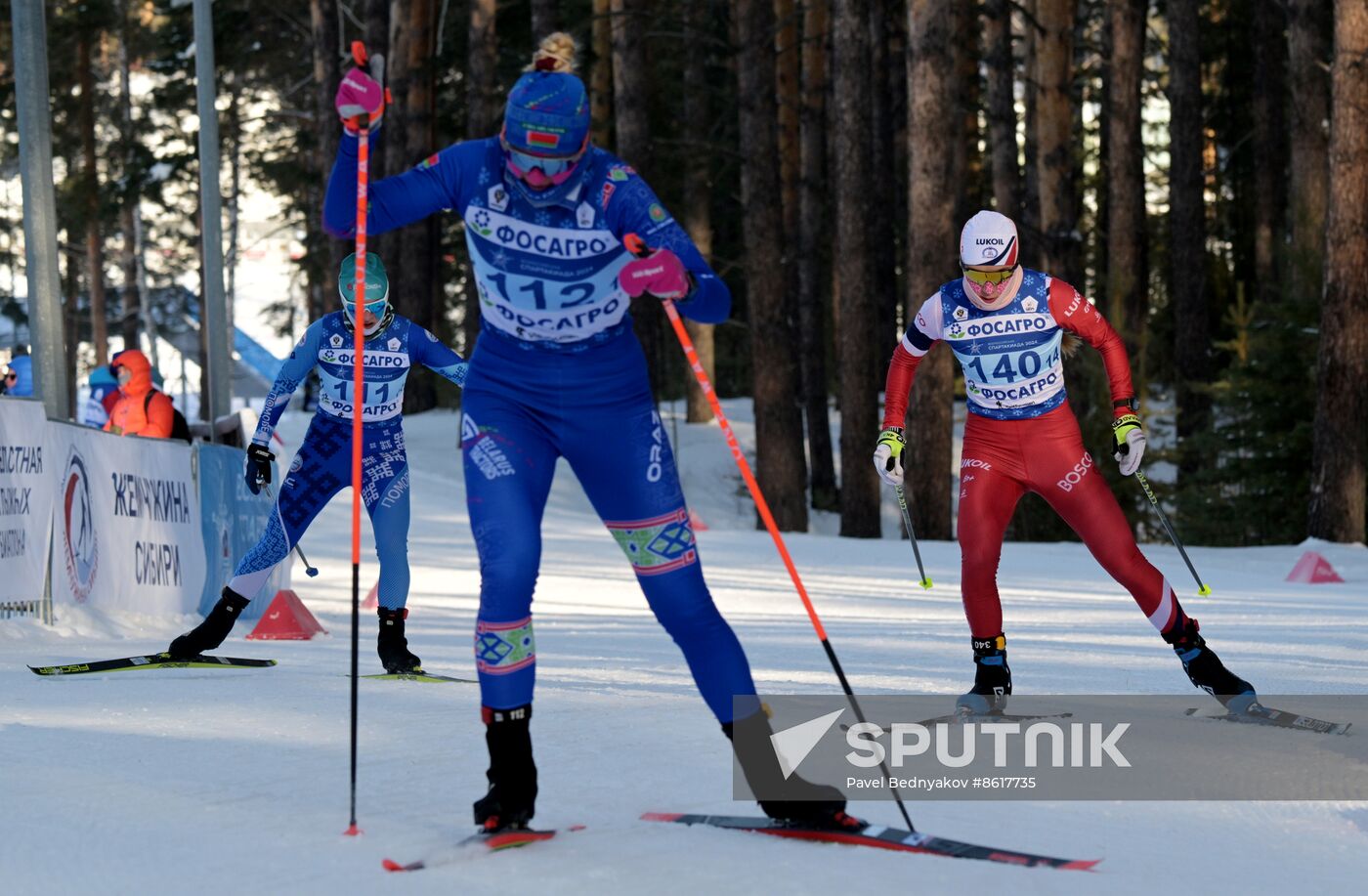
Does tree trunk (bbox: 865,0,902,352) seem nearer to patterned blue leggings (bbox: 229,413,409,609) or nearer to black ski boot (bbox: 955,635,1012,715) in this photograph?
patterned blue leggings (bbox: 229,413,409,609)

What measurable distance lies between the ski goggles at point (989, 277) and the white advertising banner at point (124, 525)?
6.24 m

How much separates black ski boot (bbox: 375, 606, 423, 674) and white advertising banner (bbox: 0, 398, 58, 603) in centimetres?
→ 271

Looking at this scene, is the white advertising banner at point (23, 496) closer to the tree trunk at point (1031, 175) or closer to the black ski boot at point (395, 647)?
the black ski boot at point (395, 647)

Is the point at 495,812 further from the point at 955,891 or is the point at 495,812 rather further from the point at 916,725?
the point at 916,725

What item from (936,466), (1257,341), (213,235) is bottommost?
(936,466)

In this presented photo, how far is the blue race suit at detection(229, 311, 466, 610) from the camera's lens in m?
9.37

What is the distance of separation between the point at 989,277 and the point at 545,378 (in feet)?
10.1

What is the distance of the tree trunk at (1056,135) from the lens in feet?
78.6

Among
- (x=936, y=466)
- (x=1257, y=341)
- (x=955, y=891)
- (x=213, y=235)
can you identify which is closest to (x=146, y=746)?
(x=955, y=891)

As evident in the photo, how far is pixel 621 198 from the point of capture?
16.9 ft

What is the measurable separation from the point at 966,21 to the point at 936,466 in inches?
488

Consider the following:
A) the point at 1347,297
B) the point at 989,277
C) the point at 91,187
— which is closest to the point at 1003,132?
the point at 1347,297

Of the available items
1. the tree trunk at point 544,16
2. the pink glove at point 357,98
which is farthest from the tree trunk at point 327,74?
the pink glove at point 357,98

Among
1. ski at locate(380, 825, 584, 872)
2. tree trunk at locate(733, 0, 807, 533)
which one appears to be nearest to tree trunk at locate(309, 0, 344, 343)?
tree trunk at locate(733, 0, 807, 533)
